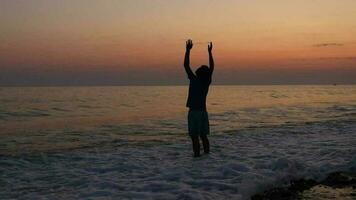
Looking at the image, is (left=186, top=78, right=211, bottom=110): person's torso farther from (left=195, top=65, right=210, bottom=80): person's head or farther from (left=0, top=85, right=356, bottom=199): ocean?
(left=0, top=85, right=356, bottom=199): ocean

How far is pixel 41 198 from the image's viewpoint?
628cm

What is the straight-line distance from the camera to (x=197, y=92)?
9477 millimetres

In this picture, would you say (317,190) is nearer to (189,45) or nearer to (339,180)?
(339,180)

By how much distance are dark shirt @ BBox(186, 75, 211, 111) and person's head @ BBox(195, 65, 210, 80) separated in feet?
0.29

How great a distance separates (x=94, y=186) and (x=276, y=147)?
6.02 m

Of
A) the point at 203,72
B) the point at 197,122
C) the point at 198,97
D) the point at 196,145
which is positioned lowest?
the point at 196,145

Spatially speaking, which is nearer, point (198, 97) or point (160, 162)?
point (160, 162)

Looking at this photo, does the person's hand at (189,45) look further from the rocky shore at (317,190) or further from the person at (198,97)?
the rocky shore at (317,190)

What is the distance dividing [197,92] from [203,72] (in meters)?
0.47

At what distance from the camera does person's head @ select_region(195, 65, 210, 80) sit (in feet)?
31.0

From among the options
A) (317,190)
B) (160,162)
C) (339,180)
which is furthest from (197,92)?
(317,190)

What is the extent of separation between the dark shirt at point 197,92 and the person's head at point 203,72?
0.29 feet

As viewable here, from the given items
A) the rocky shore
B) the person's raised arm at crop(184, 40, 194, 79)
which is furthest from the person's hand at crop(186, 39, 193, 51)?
the rocky shore

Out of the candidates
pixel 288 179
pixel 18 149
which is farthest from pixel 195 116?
pixel 18 149
